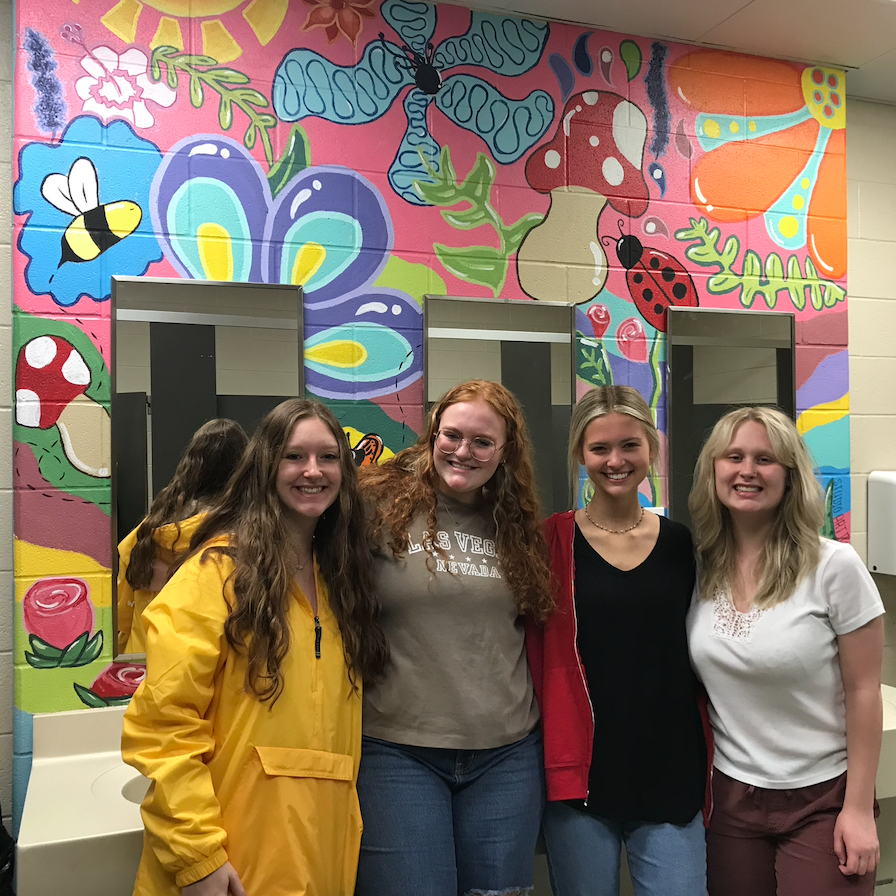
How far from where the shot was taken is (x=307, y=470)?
1443 millimetres

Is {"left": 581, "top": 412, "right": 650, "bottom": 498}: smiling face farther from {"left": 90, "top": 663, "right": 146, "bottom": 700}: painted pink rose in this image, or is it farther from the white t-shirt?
{"left": 90, "top": 663, "right": 146, "bottom": 700}: painted pink rose

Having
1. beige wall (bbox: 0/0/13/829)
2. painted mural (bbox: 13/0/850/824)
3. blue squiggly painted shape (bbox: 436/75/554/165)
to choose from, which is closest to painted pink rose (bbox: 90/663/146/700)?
painted mural (bbox: 13/0/850/824)

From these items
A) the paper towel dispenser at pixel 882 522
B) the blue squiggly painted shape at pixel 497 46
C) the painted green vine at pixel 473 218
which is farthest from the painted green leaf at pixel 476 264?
the paper towel dispenser at pixel 882 522

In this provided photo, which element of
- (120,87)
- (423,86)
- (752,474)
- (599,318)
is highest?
(423,86)

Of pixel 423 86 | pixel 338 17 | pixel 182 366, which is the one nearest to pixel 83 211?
pixel 182 366

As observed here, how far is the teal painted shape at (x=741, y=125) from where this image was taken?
8.07ft

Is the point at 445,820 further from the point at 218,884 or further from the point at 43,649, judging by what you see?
the point at 43,649

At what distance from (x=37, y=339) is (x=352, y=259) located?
31.7 inches

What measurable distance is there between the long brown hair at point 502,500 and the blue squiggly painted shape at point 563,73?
1.15m

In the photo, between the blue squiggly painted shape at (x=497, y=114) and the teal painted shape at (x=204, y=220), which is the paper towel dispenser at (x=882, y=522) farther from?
the teal painted shape at (x=204, y=220)

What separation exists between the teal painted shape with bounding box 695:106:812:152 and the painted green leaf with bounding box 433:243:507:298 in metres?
0.80

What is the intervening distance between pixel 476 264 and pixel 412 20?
69cm

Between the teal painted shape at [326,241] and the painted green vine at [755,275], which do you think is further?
the painted green vine at [755,275]

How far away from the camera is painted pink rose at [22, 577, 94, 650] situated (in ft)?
6.15
